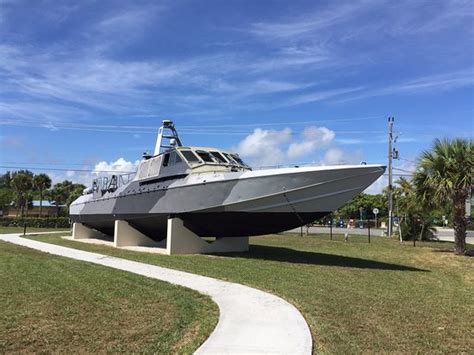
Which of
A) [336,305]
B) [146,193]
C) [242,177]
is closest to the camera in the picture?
Result: [336,305]

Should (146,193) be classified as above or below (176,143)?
below

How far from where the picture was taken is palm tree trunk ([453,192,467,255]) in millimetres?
18484

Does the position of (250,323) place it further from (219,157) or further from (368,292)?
(219,157)

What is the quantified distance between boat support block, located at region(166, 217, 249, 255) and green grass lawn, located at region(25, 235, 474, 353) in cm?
81

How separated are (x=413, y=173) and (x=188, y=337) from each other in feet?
54.2

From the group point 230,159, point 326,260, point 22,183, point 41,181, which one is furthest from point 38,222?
point 326,260

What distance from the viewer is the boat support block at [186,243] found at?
58.2 feet

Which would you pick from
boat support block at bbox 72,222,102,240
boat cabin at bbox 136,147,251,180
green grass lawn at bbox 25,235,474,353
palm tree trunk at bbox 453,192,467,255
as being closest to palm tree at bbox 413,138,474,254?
palm tree trunk at bbox 453,192,467,255

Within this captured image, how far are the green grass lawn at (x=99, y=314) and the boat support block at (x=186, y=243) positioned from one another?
5878mm

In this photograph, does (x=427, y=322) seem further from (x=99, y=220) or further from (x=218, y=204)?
(x=99, y=220)

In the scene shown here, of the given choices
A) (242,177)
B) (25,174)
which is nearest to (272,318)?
(242,177)

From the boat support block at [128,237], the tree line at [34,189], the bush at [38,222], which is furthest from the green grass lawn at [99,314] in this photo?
the tree line at [34,189]

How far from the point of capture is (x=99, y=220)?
85.7 feet

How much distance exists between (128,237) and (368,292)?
48.1 ft
